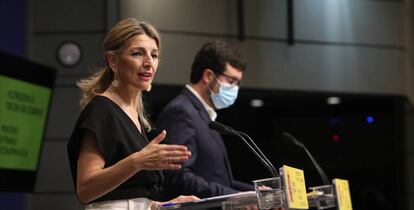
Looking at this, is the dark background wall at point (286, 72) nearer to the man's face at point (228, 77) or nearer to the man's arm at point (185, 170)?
the man's face at point (228, 77)

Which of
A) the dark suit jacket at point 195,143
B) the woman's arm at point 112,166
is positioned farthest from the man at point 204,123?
the woman's arm at point 112,166

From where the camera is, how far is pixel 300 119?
30.8 ft

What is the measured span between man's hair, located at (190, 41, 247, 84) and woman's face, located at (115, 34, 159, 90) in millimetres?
1415

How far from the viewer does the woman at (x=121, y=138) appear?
8.46 ft

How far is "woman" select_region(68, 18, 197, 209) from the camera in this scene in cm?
258

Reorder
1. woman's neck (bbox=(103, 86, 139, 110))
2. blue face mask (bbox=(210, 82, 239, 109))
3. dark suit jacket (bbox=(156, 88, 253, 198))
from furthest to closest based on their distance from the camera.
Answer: blue face mask (bbox=(210, 82, 239, 109)), dark suit jacket (bbox=(156, 88, 253, 198)), woman's neck (bbox=(103, 86, 139, 110))

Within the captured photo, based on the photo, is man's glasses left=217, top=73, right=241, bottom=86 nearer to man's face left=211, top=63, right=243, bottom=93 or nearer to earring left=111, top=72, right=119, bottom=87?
man's face left=211, top=63, right=243, bottom=93

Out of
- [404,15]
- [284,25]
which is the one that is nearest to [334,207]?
[284,25]

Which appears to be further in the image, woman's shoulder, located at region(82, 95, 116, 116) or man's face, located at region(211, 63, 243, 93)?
man's face, located at region(211, 63, 243, 93)

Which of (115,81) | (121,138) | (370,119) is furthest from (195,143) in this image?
(370,119)

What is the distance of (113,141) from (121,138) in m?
0.04

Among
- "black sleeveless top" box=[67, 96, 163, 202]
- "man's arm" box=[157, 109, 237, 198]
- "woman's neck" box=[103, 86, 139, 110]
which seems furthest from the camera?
"man's arm" box=[157, 109, 237, 198]

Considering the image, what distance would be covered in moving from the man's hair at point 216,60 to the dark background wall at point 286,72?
2184mm

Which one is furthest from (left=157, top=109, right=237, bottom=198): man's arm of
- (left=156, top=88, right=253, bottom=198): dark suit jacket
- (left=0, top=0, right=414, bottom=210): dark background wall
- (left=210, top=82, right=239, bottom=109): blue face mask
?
(left=0, top=0, right=414, bottom=210): dark background wall
